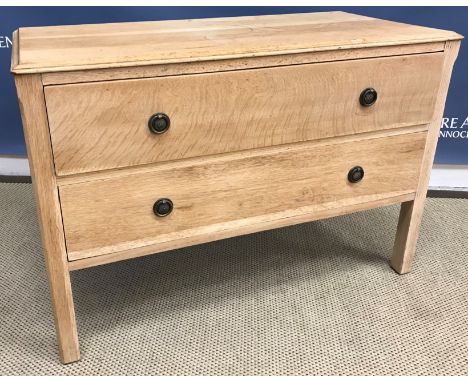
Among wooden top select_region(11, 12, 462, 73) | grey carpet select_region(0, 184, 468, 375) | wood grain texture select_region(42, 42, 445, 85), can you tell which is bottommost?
grey carpet select_region(0, 184, 468, 375)

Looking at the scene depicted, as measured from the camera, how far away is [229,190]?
1247 mm

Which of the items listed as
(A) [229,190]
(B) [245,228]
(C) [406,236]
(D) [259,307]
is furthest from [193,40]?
(C) [406,236]

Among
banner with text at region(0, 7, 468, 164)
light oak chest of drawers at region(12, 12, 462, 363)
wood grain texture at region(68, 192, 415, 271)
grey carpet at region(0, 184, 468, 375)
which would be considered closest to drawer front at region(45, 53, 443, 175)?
light oak chest of drawers at region(12, 12, 462, 363)

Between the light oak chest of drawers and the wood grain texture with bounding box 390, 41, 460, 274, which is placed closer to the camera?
the light oak chest of drawers

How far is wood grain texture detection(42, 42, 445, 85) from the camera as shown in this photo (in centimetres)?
102

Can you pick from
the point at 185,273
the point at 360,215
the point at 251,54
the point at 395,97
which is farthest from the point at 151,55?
the point at 360,215

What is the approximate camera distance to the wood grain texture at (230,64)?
1019 mm

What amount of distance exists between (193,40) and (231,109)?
192mm

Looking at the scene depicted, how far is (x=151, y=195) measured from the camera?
3.88 ft

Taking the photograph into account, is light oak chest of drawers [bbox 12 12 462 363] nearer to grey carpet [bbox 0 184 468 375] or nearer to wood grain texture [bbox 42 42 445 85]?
wood grain texture [bbox 42 42 445 85]

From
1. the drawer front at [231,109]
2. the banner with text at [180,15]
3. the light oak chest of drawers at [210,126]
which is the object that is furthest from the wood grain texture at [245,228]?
the banner with text at [180,15]

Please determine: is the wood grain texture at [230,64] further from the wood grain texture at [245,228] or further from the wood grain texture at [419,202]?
the wood grain texture at [245,228]

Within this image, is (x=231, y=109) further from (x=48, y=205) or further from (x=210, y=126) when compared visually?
(x=48, y=205)

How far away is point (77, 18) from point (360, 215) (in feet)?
4.08
